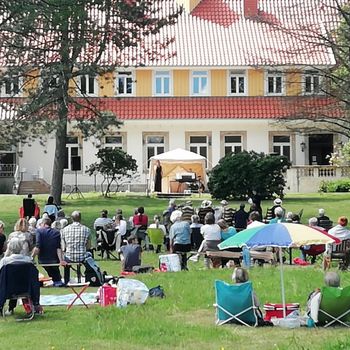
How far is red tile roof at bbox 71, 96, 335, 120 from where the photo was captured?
51.7 metres

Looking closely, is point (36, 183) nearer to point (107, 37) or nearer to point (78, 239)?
point (107, 37)

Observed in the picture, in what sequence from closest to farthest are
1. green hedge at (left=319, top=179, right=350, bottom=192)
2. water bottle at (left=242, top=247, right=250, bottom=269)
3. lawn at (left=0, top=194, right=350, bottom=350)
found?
lawn at (left=0, top=194, right=350, bottom=350), water bottle at (left=242, top=247, right=250, bottom=269), green hedge at (left=319, top=179, right=350, bottom=192)

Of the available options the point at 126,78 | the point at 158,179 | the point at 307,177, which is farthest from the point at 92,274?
the point at 126,78

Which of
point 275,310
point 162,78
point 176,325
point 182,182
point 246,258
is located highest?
point 162,78

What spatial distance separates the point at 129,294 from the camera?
15.0 metres

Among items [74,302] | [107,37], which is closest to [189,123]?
[107,37]

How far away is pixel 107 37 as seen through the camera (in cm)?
3412

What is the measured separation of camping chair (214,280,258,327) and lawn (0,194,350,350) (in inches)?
10.6

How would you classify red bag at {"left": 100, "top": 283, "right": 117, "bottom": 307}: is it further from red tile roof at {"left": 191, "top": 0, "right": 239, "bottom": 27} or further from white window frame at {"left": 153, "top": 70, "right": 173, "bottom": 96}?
red tile roof at {"left": 191, "top": 0, "right": 239, "bottom": 27}

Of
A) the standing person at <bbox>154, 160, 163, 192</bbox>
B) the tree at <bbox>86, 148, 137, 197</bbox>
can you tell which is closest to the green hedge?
the standing person at <bbox>154, 160, 163, 192</bbox>

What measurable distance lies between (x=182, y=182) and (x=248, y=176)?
8.09 meters

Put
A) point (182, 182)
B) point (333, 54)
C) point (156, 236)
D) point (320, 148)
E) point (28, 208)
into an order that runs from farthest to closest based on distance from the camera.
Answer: point (320, 148)
point (182, 182)
point (333, 54)
point (28, 208)
point (156, 236)

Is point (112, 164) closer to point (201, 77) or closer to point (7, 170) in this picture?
point (7, 170)

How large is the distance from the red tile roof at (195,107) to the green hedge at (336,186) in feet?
20.3
